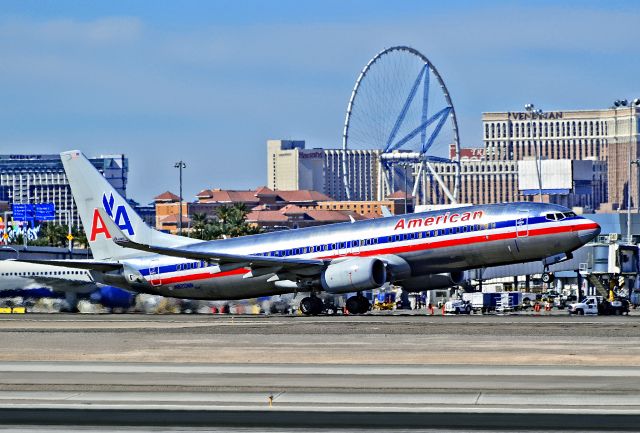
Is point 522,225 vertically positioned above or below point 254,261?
above

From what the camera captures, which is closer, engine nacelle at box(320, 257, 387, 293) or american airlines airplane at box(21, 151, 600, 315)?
american airlines airplane at box(21, 151, 600, 315)

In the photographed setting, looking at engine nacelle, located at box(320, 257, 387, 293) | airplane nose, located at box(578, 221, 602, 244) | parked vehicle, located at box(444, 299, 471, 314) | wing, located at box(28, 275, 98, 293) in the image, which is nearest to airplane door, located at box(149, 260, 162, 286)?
wing, located at box(28, 275, 98, 293)

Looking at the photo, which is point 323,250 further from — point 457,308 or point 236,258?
point 457,308

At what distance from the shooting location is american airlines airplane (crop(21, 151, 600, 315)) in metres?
74.2

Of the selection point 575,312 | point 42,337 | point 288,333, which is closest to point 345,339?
point 288,333

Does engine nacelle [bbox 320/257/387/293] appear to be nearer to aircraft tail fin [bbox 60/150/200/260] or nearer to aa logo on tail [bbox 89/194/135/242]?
aircraft tail fin [bbox 60/150/200/260]

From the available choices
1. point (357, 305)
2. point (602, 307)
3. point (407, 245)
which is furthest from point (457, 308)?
point (407, 245)

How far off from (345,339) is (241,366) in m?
12.7

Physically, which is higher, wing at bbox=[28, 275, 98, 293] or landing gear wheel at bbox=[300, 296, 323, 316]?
wing at bbox=[28, 275, 98, 293]

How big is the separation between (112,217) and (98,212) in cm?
99

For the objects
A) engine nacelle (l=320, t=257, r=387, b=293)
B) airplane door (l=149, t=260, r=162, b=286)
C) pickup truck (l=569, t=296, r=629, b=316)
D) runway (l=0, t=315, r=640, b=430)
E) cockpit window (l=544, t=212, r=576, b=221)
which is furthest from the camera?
pickup truck (l=569, t=296, r=629, b=316)

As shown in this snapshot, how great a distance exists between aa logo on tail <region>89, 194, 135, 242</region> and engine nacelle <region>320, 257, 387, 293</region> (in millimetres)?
14785

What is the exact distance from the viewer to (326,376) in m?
39.9

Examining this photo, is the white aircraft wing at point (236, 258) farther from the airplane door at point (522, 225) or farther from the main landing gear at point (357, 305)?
the airplane door at point (522, 225)
